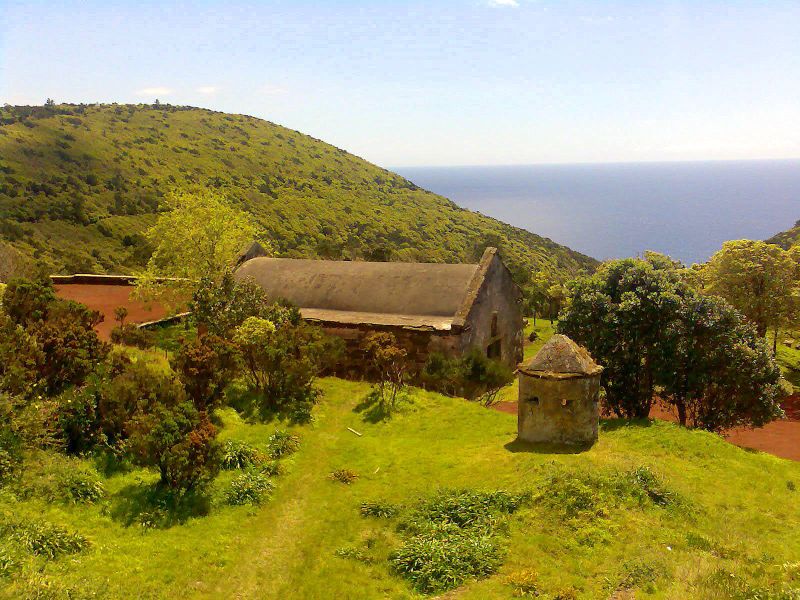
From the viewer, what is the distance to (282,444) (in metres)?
18.1

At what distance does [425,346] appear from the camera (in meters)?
25.8

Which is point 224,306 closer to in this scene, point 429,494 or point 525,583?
point 429,494

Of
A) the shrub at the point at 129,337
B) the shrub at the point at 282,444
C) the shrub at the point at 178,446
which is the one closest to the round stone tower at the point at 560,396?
the shrub at the point at 282,444

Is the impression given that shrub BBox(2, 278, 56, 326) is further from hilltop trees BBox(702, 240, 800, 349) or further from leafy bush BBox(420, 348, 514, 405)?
hilltop trees BBox(702, 240, 800, 349)

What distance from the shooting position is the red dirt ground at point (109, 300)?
115ft

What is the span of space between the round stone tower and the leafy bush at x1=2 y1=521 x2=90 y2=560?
42.1 feet

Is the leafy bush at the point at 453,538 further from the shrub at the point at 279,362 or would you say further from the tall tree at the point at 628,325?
the tall tree at the point at 628,325

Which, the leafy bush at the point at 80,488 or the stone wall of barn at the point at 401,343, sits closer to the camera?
the leafy bush at the point at 80,488

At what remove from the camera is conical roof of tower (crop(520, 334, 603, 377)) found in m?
17.7

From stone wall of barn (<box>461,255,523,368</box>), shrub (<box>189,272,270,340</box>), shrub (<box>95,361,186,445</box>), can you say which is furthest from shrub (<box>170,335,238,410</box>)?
stone wall of barn (<box>461,255,523,368</box>)

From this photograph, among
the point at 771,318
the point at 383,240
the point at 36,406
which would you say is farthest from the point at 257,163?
the point at 36,406

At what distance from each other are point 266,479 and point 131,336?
45.9ft

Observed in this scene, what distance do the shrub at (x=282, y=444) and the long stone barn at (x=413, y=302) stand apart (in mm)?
8332

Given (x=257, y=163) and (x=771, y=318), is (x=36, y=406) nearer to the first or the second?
(x=771, y=318)
